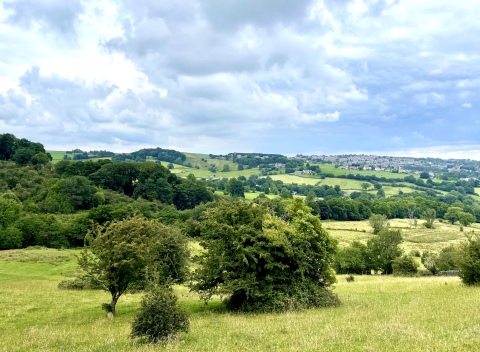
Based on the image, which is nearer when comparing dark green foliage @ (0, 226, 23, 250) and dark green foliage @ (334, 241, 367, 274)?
dark green foliage @ (334, 241, 367, 274)

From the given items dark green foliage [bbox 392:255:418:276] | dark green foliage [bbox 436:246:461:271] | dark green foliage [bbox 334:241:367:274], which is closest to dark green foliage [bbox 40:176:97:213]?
dark green foliage [bbox 334:241:367:274]

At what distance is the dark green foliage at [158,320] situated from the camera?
52.5ft

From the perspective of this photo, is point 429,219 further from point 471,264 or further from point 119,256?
point 119,256

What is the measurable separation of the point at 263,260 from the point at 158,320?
11898 millimetres

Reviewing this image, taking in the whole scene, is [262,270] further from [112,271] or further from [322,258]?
[112,271]

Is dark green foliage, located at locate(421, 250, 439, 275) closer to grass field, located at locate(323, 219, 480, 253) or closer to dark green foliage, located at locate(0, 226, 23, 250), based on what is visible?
grass field, located at locate(323, 219, 480, 253)

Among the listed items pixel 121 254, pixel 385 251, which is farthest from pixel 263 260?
pixel 385 251

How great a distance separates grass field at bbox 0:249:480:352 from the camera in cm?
1396

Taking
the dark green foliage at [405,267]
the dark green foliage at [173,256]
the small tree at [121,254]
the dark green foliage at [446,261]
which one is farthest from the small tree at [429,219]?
the small tree at [121,254]

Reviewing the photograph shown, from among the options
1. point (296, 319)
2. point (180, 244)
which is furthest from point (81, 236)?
point (296, 319)

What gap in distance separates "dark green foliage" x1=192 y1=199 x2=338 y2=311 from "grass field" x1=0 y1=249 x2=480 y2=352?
183 centimetres

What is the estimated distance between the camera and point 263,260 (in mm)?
26688

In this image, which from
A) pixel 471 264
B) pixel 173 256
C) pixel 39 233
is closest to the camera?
pixel 471 264

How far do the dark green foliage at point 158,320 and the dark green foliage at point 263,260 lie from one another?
29.3ft
